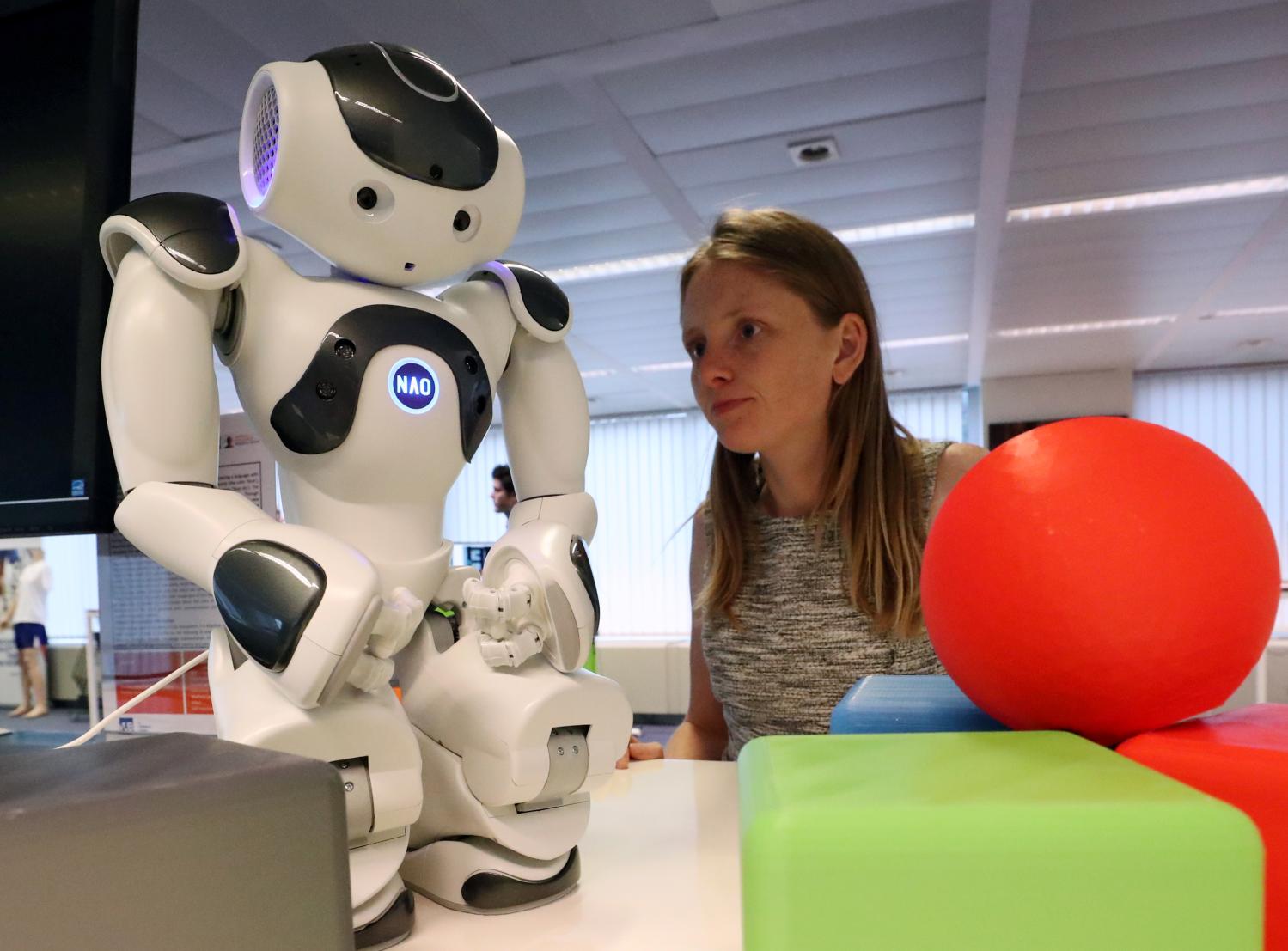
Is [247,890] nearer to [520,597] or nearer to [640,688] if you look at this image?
[520,597]

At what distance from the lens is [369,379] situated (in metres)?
0.65

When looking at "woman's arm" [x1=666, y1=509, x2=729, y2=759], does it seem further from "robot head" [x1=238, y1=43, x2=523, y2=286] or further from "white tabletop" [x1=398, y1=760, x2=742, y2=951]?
"robot head" [x1=238, y1=43, x2=523, y2=286]

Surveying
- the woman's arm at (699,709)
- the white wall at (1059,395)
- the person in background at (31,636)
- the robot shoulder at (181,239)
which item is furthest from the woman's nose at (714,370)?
the white wall at (1059,395)

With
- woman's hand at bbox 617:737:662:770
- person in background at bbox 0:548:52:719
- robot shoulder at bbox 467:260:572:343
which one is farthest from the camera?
person in background at bbox 0:548:52:719

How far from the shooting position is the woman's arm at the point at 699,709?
1295 mm

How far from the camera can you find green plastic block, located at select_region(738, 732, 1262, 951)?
293 mm

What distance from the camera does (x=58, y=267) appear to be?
65cm

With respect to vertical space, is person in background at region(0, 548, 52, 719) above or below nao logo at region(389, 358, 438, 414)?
below

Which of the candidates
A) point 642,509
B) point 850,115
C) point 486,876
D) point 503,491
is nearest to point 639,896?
point 486,876

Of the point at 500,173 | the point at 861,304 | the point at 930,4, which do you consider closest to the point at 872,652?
the point at 861,304

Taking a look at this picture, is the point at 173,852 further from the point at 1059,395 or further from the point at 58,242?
the point at 1059,395

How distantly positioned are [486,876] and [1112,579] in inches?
17.5

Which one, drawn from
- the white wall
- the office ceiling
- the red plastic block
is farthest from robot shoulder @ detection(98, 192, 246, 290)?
the white wall

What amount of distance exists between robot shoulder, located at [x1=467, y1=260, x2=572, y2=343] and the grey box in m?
0.50
